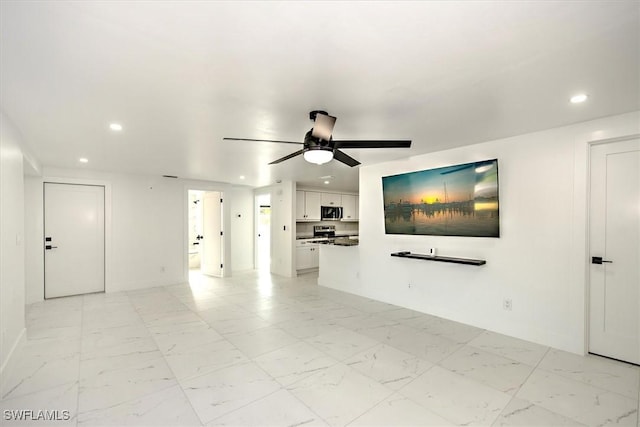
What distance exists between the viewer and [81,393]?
2.35m

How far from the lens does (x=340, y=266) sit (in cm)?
572

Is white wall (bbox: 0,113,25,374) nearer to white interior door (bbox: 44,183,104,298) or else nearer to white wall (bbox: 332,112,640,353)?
white interior door (bbox: 44,183,104,298)

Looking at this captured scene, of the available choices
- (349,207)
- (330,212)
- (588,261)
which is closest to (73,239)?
(330,212)

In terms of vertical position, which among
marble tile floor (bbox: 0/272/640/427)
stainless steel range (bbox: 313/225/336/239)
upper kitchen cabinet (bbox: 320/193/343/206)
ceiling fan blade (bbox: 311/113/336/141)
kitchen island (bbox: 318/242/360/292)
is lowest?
marble tile floor (bbox: 0/272/640/427)

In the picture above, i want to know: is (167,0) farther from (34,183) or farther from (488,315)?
(34,183)

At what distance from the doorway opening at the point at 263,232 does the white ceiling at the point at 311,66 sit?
16.4 feet

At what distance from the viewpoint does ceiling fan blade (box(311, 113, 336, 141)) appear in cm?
223

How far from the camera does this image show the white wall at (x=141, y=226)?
5.67 metres

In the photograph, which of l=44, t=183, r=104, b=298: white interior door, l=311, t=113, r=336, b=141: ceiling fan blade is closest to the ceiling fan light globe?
l=311, t=113, r=336, b=141: ceiling fan blade

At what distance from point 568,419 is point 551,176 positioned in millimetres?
2292

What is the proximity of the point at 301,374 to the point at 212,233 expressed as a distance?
5.47 meters

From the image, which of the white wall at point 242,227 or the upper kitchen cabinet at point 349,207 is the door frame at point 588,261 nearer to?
the upper kitchen cabinet at point 349,207

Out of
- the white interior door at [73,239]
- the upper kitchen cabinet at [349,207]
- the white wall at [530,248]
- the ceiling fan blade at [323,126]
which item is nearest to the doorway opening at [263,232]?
the upper kitchen cabinet at [349,207]

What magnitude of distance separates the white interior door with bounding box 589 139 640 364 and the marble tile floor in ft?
0.92
